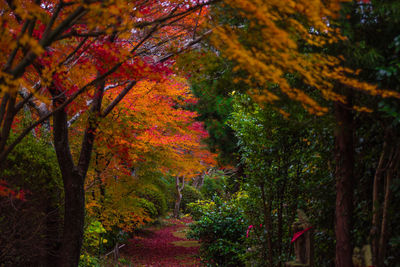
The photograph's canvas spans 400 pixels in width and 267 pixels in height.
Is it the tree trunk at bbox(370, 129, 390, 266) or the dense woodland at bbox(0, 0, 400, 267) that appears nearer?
the dense woodland at bbox(0, 0, 400, 267)

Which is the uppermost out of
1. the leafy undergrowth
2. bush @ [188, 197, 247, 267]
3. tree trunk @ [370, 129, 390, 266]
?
tree trunk @ [370, 129, 390, 266]

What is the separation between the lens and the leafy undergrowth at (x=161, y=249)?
1274 cm

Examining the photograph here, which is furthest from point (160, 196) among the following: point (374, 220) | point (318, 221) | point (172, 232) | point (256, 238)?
point (374, 220)

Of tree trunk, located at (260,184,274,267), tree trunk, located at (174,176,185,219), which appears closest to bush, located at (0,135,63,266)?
tree trunk, located at (260,184,274,267)

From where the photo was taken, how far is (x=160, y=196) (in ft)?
52.1

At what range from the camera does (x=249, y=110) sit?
5.38 meters

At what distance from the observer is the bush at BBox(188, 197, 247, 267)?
8.44 meters

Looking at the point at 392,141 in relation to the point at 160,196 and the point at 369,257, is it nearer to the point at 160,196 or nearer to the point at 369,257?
the point at 369,257

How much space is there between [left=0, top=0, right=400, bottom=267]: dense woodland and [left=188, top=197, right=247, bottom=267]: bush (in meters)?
0.04

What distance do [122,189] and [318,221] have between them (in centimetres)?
642

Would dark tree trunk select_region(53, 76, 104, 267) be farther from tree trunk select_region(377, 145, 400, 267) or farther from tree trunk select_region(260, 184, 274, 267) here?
tree trunk select_region(377, 145, 400, 267)

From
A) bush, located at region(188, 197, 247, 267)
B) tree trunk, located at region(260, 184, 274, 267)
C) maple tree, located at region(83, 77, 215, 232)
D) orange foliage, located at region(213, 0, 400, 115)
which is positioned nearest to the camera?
orange foliage, located at region(213, 0, 400, 115)

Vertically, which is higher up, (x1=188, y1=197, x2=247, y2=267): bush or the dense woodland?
the dense woodland

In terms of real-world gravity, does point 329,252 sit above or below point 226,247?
above
